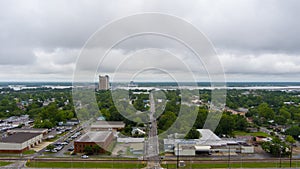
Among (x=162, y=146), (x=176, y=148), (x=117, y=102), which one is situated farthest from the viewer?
(x=117, y=102)

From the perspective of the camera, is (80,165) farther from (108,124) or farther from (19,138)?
(108,124)

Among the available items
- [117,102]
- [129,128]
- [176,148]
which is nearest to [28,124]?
[129,128]

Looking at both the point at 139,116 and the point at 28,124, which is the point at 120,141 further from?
the point at 28,124

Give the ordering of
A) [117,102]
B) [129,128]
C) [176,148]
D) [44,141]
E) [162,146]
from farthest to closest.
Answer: [129,128], [44,141], [117,102], [162,146], [176,148]

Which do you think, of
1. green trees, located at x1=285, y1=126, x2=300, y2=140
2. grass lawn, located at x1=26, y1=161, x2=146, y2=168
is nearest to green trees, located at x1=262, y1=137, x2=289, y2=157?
green trees, located at x1=285, y1=126, x2=300, y2=140

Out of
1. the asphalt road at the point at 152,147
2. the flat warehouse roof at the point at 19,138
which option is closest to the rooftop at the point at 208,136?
the asphalt road at the point at 152,147

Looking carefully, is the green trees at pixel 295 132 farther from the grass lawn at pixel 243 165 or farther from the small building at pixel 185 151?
the small building at pixel 185 151

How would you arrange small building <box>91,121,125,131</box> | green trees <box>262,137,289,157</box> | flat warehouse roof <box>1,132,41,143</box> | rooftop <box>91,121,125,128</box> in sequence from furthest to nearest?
1. rooftop <box>91,121,125,128</box>
2. small building <box>91,121,125,131</box>
3. flat warehouse roof <box>1,132,41,143</box>
4. green trees <box>262,137,289,157</box>

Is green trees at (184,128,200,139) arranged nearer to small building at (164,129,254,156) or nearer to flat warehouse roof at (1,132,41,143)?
small building at (164,129,254,156)

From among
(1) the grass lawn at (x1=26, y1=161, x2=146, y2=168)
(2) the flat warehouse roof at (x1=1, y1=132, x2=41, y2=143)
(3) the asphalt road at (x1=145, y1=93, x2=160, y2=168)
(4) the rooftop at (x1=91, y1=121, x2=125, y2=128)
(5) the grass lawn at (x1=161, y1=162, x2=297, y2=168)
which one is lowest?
(5) the grass lawn at (x1=161, y1=162, x2=297, y2=168)
